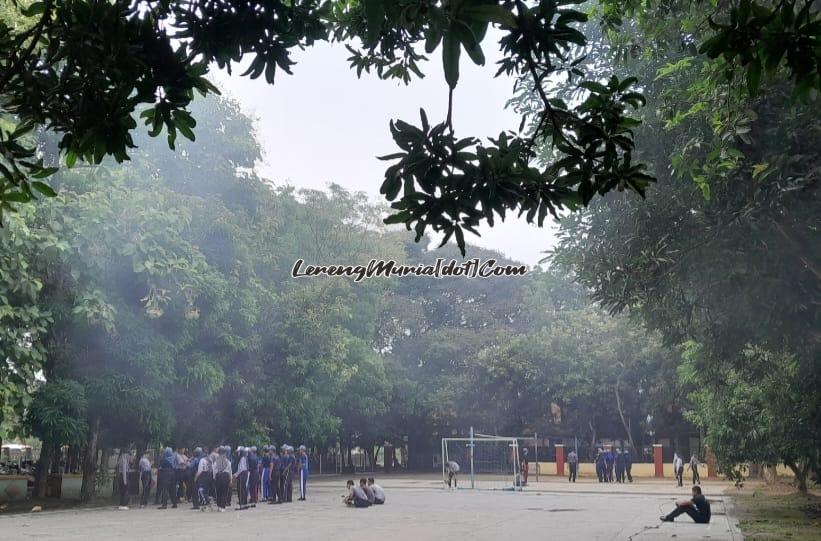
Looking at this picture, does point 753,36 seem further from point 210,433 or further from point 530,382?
point 530,382

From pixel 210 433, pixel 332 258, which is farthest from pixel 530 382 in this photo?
pixel 210 433

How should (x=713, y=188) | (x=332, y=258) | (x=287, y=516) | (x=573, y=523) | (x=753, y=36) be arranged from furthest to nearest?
(x=332, y=258) → (x=287, y=516) → (x=573, y=523) → (x=713, y=188) → (x=753, y=36)

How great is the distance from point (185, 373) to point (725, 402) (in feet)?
37.0

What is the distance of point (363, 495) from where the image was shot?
59.4 ft

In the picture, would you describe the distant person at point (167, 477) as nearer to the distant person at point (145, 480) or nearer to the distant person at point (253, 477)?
the distant person at point (145, 480)

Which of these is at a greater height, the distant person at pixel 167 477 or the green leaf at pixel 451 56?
the green leaf at pixel 451 56

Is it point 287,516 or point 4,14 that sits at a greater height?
point 4,14

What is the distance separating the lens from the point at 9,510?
17188mm

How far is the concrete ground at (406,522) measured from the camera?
1247cm

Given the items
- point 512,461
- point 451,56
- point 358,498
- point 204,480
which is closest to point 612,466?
point 512,461

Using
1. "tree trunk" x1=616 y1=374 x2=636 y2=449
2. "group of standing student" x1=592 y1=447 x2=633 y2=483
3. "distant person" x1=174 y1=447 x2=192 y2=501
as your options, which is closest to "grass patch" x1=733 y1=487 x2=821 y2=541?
"group of standing student" x1=592 y1=447 x2=633 y2=483

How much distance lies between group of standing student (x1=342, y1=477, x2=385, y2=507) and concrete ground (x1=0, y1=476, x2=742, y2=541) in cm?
26

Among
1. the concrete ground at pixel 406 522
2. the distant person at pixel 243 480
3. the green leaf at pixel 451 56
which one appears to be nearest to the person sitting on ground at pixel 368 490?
the concrete ground at pixel 406 522

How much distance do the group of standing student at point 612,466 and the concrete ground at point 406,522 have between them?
919 cm
